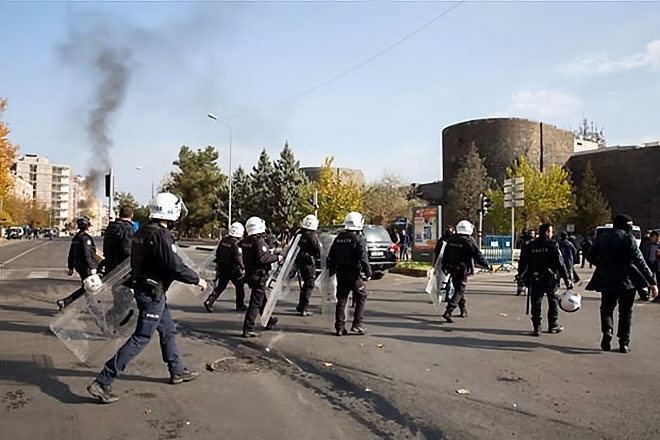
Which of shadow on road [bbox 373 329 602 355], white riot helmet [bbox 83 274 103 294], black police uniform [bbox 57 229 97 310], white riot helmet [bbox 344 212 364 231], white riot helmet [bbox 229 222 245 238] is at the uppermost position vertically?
white riot helmet [bbox 344 212 364 231]

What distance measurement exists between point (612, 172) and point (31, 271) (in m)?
56.7

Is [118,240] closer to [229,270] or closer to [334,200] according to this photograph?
[229,270]

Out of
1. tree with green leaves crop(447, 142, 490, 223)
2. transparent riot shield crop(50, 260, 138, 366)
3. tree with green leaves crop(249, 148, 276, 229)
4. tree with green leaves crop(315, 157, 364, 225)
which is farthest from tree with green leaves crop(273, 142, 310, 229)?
transparent riot shield crop(50, 260, 138, 366)

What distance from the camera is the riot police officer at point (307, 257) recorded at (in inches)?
A: 413

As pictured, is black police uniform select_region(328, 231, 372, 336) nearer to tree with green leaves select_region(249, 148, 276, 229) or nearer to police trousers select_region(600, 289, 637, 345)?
police trousers select_region(600, 289, 637, 345)

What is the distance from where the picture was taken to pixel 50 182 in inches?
6698

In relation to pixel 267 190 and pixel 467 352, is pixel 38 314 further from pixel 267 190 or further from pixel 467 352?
pixel 267 190

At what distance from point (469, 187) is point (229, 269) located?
49204 millimetres

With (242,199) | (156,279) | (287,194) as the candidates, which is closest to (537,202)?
(287,194)

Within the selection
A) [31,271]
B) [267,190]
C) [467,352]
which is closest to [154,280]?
[467,352]

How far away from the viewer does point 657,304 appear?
43.3 feet

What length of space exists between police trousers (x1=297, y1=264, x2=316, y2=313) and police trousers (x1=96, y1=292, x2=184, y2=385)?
489 centimetres

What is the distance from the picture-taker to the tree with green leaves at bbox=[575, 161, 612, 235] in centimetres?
5669

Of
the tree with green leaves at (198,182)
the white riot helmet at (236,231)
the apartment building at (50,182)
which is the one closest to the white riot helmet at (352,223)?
the white riot helmet at (236,231)
